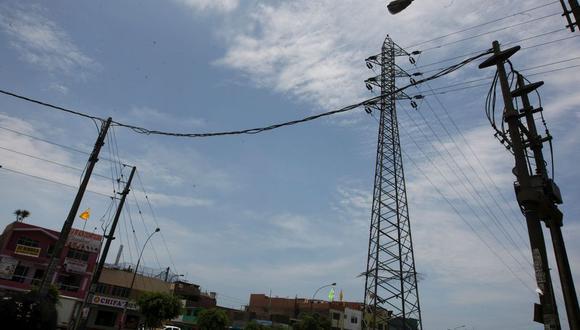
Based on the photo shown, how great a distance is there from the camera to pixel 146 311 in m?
48.0

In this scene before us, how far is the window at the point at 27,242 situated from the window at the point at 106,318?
487 inches

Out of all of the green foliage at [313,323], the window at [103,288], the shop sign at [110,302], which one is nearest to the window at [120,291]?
the window at [103,288]

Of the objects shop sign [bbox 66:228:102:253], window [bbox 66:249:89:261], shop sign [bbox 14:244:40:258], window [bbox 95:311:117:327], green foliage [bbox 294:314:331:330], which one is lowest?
window [bbox 95:311:117:327]

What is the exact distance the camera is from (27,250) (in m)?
45.5

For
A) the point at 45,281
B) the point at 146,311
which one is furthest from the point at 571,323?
the point at 146,311

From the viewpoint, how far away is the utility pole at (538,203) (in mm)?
8055

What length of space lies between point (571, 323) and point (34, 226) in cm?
5363

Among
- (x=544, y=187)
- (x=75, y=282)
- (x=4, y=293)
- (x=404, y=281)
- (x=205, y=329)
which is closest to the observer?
(x=4, y=293)

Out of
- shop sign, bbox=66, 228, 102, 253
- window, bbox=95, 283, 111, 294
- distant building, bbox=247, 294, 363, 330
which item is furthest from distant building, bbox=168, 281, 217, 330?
shop sign, bbox=66, 228, 102, 253

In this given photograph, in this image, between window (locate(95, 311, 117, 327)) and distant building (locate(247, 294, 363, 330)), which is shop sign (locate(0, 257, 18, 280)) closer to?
window (locate(95, 311, 117, 327))

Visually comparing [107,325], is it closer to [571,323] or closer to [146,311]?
[146,311]

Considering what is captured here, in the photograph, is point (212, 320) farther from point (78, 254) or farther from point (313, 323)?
point (78, 254)

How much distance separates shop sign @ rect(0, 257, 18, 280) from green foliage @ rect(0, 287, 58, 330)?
48651 mm

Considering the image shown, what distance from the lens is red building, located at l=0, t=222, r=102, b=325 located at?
4416cm
